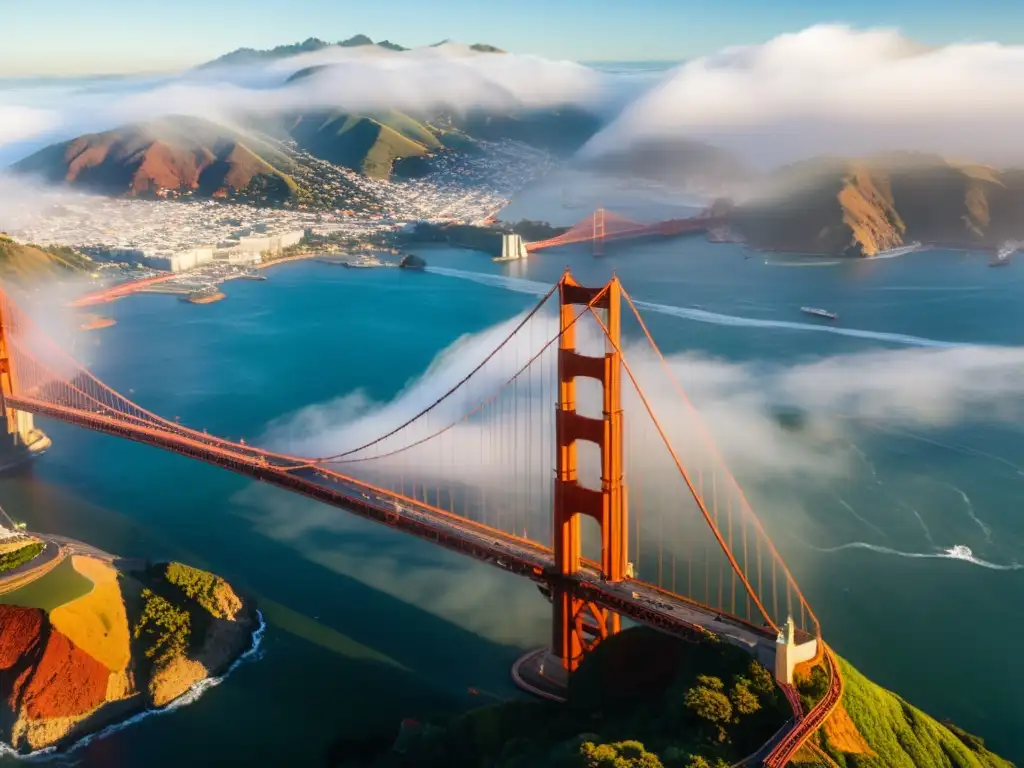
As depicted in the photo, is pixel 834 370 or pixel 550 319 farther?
pixel 550 319

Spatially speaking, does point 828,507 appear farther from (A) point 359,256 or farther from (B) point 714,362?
(A) point 359,256

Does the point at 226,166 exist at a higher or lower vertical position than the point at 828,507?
higher

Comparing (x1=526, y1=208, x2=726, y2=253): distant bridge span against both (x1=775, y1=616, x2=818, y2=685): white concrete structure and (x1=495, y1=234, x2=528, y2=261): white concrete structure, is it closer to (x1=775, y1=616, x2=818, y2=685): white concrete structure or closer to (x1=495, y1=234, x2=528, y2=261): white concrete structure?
(x1=495, y1=234, x2=528, y2=261): white concrete structure

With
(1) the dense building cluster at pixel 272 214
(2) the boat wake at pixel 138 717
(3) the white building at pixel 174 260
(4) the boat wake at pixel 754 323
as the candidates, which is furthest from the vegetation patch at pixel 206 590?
(1) the dense building cluster at pixel 272 214

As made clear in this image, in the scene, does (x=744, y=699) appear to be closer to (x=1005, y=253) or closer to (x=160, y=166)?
(x=1005, y=253)

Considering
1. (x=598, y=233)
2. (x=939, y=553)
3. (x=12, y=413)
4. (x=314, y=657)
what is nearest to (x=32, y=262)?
(x=12, y=413)

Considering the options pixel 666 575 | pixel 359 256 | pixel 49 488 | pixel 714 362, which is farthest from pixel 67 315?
pixel 666 575

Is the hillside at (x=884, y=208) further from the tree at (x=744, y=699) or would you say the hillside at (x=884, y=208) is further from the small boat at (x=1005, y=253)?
the tree at (x=744, y=699)

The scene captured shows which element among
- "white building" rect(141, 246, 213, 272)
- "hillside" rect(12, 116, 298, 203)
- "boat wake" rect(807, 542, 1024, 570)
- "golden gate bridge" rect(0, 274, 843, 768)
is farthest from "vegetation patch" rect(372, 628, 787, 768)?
Answer: "hillside" rect(12, 116, 298, 203)
